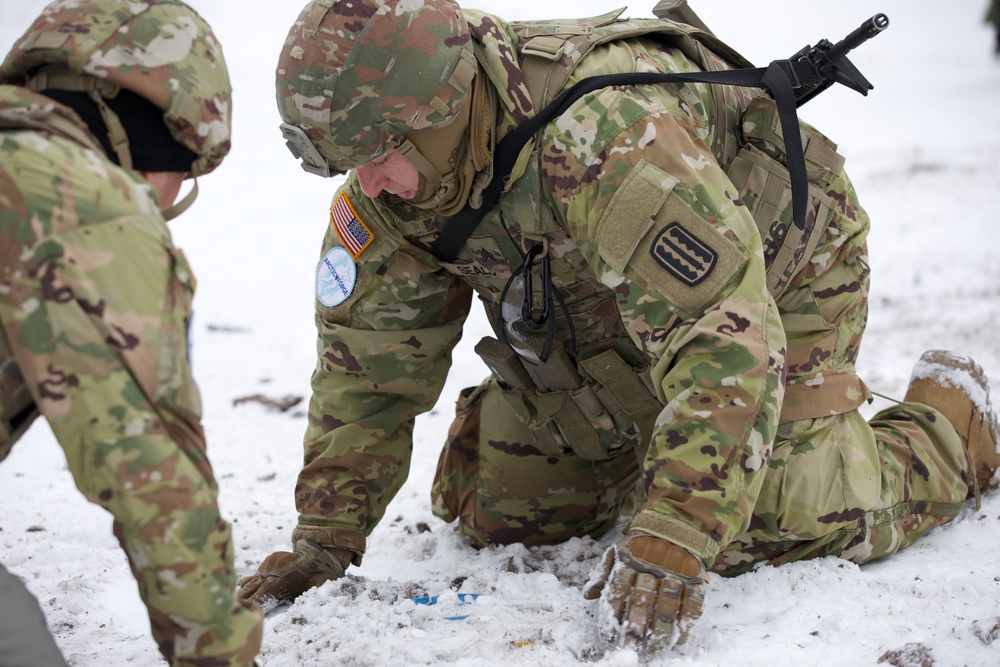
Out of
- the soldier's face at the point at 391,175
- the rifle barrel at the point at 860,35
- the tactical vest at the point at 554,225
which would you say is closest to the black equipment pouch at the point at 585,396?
the tactical vest at the point at 554,225

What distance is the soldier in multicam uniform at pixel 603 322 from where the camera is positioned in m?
2.38

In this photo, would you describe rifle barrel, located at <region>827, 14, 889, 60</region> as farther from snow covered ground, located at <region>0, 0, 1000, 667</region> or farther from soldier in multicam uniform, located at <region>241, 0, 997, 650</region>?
snow covered ground, located at <region>0, 0, 1000, 667</region>

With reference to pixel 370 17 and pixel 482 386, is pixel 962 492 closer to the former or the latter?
pixel 482 386

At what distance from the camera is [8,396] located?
163 centimetres

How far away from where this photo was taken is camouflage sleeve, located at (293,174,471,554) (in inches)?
119

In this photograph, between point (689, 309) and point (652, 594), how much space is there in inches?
26.5

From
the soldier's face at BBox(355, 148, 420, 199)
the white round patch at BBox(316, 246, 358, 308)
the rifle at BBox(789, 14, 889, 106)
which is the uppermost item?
the rifle at BBox(789, 14, 889, 106)

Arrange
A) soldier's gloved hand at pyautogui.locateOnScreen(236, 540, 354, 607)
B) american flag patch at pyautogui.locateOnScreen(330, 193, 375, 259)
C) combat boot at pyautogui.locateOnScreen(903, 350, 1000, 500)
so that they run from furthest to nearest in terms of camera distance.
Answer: combat boot at pyautogui.locateOnScreen(903, 350, 1000, 500), american flag patch at pyautogui.locateOnScreen(330, 193, 375, 259), soldier's gloved hand at pyautogui.locateOnScreen(236, 540, 354, 607)

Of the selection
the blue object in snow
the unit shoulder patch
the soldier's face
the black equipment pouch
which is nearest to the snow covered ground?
the blue object in snow

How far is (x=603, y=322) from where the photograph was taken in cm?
310

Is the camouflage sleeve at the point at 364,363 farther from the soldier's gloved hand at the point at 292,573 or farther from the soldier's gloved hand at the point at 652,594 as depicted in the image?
the soldier's gloved hand at the point at 652,594

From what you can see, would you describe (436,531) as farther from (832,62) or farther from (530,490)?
(832,62)

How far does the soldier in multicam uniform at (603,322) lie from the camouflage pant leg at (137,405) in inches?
38.4

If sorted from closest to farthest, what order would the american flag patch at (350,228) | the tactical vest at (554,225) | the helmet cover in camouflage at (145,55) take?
1. the helmet cover in camouflage at (145,55)
2. the tactical vest at (554,225)
3. the american flag patch at (350,228)
